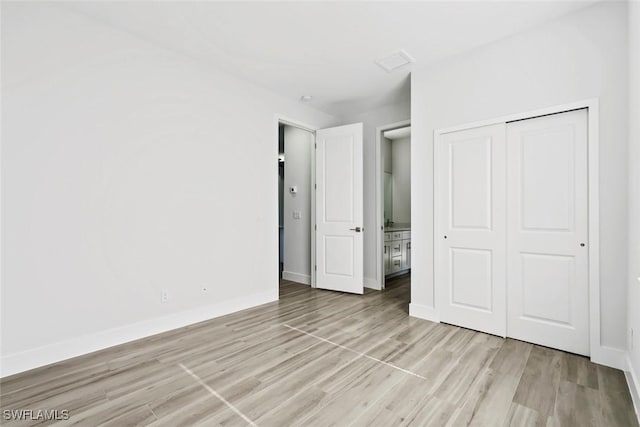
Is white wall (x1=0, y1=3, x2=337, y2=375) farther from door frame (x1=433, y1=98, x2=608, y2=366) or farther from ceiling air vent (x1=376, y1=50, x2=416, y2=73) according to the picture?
door frame (x1=433, y1=98, x2=608, y2=366)

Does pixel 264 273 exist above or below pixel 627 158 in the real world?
below

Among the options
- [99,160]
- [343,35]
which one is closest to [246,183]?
[99,160]

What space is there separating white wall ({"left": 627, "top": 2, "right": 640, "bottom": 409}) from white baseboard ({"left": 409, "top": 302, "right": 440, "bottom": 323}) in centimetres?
146

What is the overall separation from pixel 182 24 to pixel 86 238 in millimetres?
1998

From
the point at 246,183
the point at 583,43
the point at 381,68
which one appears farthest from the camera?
the point at 246,183

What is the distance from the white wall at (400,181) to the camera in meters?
6.46

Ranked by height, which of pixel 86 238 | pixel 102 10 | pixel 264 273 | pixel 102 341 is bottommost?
pixel 102 341

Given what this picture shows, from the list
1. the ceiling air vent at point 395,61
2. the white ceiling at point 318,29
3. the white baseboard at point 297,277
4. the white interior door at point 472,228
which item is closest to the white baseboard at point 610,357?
the white interior door at point 472,228

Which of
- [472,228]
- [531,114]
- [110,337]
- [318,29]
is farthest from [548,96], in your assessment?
[110,337]

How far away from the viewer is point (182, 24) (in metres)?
2.62

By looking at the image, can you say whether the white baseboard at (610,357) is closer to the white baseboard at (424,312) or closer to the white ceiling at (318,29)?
the white baseboard at (424,312)

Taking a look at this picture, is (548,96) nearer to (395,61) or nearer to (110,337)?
(395,61)

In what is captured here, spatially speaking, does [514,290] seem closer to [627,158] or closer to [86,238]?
[627,158]

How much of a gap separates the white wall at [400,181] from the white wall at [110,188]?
377cm
